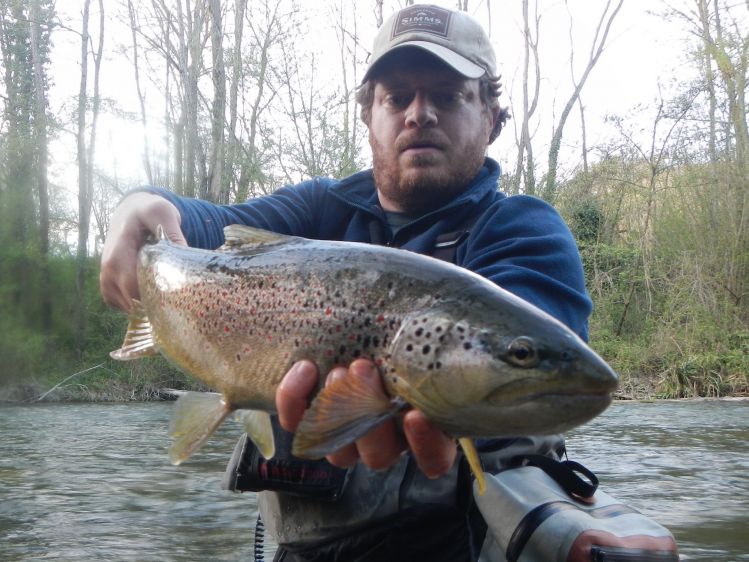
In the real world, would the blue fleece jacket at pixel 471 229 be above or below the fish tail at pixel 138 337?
above

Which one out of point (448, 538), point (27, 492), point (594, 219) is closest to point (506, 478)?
point (448, 538)

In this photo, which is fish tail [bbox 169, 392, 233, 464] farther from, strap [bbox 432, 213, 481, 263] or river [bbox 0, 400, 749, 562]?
river [bbox 0, 400, 749, 562]

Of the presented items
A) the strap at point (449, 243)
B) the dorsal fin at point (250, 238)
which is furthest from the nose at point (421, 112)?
the dorsal fin at point (250, 238)

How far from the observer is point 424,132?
3209 mm

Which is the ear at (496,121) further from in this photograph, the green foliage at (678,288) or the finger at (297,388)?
the green foliage at (678,288)

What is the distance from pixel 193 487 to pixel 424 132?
5.06 m

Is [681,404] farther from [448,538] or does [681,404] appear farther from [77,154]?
[77,154]

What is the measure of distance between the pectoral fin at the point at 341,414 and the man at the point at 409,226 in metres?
0.08

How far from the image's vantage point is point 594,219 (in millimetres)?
20484

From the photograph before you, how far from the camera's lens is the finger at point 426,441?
178 centimetres

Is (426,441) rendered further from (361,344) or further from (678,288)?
(678,288)

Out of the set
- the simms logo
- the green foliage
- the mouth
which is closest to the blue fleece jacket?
the mouth

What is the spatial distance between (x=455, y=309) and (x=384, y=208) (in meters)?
1.71

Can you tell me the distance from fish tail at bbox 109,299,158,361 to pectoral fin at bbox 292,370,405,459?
956 mm
